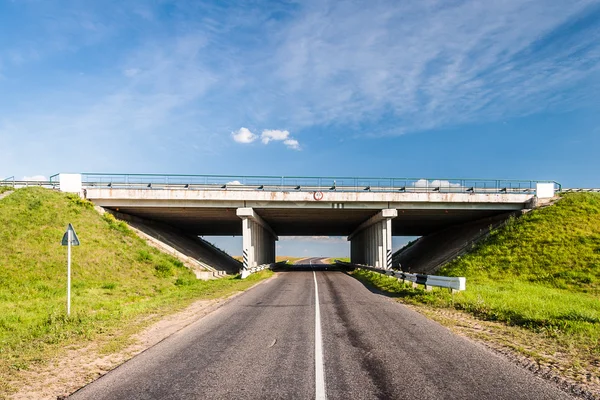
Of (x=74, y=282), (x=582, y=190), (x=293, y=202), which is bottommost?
(x=74, y=282)

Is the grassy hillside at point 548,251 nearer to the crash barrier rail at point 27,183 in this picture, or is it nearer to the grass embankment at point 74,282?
the grass embankment at point 74,282

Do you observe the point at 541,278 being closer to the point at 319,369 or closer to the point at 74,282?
the point at 319,369

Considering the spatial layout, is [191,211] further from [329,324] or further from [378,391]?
[378,391]

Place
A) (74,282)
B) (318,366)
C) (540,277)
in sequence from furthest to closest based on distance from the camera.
A: 1. (540,277)
2. (74,282)
3. (318,366)

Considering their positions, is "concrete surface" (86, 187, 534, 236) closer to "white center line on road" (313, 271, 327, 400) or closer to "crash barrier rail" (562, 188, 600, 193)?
"crash barrier rail" (562, 188, 600, 193)

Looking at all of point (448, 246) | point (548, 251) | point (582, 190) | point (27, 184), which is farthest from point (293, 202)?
point (582, 190)

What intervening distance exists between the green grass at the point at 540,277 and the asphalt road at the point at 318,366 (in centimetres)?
294

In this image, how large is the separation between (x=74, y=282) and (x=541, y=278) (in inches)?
1053

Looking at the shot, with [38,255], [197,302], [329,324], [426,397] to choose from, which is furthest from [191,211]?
[426,397]

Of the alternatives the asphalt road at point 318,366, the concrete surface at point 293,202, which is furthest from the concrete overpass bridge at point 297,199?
the asphalt road at point 318,366

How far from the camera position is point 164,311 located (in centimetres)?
1384

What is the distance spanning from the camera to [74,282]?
21.5 metres

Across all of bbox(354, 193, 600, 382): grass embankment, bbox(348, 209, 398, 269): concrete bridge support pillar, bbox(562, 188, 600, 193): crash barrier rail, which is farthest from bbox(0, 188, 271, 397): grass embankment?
bbox(562, 188, 600, 193): crash barrier rail

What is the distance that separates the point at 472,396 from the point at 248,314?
27.4ft
